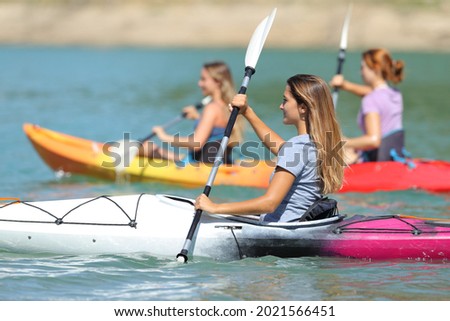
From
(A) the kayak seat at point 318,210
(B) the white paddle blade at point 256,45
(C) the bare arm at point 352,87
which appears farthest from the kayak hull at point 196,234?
(C) the bare arm at point 352,87

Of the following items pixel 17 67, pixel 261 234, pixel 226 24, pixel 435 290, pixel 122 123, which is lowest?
pixel 435 290

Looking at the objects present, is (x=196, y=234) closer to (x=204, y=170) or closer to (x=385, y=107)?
(x=204, y=170)

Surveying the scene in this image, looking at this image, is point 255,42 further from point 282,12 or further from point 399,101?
point 282,12

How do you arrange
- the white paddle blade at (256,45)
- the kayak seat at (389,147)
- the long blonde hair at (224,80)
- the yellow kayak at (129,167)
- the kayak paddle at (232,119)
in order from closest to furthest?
the kayak paddle at (232,119), the white paddle blade at (256,45), the long blonde hair at (224,80), the kayak seat at (389,147), the yellow kayak at (129,167)

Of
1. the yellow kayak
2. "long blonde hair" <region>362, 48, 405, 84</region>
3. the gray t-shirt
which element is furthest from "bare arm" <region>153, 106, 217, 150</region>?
the gray t-shirt

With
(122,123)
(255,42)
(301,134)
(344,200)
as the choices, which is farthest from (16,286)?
(122,123)

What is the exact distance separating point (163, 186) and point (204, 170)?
0.55 metres

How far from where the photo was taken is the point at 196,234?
5.99m

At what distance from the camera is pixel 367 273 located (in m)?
5.88

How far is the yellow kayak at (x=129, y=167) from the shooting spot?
937 cm

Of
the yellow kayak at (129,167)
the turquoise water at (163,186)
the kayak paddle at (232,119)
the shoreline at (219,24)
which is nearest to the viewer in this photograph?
the turquoise water at (163,186)

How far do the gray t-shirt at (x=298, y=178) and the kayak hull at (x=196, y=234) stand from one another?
0.29 feet

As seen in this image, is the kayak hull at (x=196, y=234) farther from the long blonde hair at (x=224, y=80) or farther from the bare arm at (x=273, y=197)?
the long blonde hair at (x=224, y=80)

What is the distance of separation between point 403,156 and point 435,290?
12.7ft
